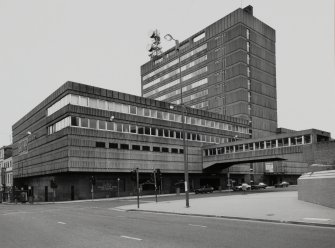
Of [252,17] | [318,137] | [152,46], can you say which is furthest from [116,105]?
[152,46]

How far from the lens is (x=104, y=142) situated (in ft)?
195

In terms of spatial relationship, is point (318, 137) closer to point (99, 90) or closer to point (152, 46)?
point (99, 90)

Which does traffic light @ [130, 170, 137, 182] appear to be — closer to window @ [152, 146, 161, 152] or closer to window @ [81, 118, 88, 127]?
window @ [81, 118, 88, 127]

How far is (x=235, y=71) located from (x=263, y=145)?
126 feet

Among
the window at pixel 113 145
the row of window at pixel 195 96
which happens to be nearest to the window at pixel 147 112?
the window at pixel 113 145

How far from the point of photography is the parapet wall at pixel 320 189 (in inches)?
830

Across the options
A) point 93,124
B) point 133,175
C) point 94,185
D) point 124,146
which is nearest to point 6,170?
point 94,185

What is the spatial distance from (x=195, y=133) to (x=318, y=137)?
25.6 metres

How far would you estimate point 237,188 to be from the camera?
227 ft

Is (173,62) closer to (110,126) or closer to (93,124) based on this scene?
(110,126)

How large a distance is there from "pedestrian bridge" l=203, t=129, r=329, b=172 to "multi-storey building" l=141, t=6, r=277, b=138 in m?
25.1

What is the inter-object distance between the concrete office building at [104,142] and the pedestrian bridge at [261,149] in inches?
123

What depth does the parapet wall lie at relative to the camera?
21.1m

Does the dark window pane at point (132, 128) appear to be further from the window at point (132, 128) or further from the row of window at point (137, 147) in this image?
the row of window at point (137, 147)
